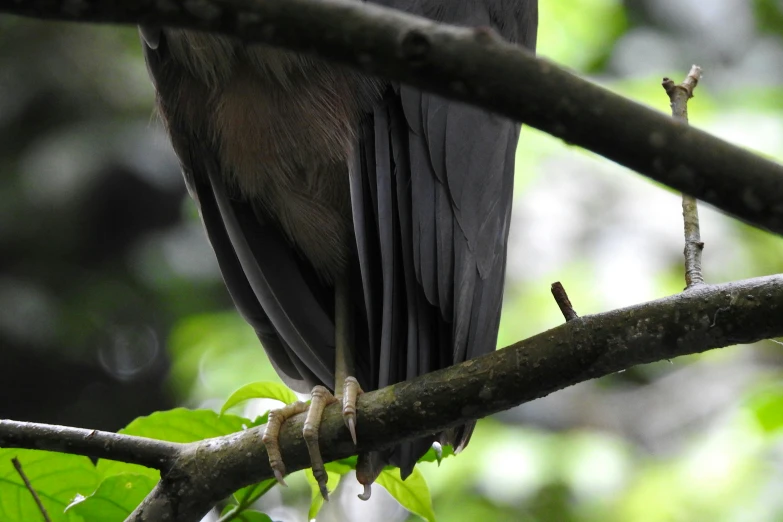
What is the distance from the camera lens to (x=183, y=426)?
210 cm

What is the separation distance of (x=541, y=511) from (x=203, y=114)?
3322mm

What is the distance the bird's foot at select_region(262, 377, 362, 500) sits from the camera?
1942 mm

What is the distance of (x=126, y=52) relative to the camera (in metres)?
5.76

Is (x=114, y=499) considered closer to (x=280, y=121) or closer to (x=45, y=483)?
(x=45, y=483)

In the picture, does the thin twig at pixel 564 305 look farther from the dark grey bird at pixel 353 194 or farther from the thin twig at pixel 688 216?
the dark grey bird at pixel 353 194

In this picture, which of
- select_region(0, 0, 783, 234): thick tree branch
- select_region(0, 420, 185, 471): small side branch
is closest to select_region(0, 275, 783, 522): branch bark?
select_region(0, 420, 185, 471): small side branch

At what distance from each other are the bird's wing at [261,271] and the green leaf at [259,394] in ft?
1.74

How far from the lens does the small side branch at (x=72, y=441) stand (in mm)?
1695

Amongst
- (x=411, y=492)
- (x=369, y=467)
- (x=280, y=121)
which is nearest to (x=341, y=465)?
(x=369, y=467)

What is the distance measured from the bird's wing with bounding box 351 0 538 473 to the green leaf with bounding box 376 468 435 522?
0.23 feet

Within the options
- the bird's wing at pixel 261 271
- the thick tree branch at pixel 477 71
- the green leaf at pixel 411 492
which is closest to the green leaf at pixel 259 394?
the green leaf at pixel 411 492

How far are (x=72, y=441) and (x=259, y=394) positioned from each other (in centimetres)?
51

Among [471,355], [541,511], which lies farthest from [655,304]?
[541,511]

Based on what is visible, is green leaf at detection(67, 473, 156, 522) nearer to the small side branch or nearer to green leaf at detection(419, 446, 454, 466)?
the small side branch
